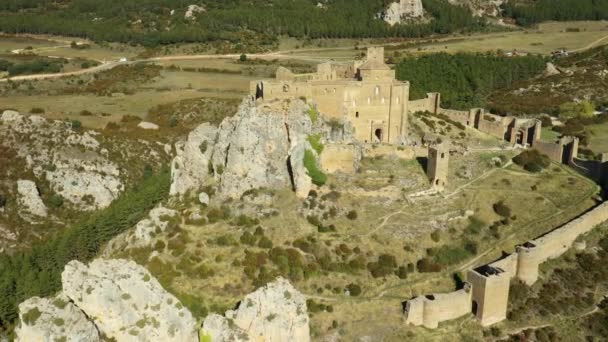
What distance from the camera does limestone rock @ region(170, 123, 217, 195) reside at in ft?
198

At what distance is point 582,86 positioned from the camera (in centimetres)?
11656

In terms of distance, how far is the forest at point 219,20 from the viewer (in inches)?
6422

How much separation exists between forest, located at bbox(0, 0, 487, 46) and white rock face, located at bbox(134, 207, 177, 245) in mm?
108184

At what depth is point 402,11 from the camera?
182 meters

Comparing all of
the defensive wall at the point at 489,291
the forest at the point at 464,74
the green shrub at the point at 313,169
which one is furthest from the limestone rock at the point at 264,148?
the forest at the point at 464,74

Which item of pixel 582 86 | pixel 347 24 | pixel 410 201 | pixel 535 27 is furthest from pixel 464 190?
pixel 535 27

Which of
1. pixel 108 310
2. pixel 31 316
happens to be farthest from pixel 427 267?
pixel 31 316

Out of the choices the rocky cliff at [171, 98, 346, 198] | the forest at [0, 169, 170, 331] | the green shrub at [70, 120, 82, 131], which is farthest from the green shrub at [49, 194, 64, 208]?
the rocky cliff at [171, 98, 346, 198]

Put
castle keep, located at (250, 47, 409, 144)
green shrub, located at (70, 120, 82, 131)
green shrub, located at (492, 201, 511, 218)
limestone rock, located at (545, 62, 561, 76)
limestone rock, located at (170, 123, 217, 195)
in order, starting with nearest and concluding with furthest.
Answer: green shrub, located at (492, 201, 511, 218) → castle keep, located at (250, 47, 409, 144) → limestone rock, located at (170, 123, 217, 195) → green shrub, located at (70, 120, 82, 131) → limestone rock, located at (545, 62, 561, 76)

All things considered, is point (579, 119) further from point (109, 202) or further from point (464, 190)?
point (109, 202)

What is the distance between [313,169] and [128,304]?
1903 cm

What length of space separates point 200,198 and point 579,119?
6132 centimetres

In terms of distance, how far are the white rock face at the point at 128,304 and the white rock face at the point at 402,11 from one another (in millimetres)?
143148

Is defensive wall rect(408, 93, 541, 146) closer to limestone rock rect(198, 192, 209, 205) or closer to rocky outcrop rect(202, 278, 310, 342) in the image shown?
limestone rock rect(198, 192, 209, 205)
